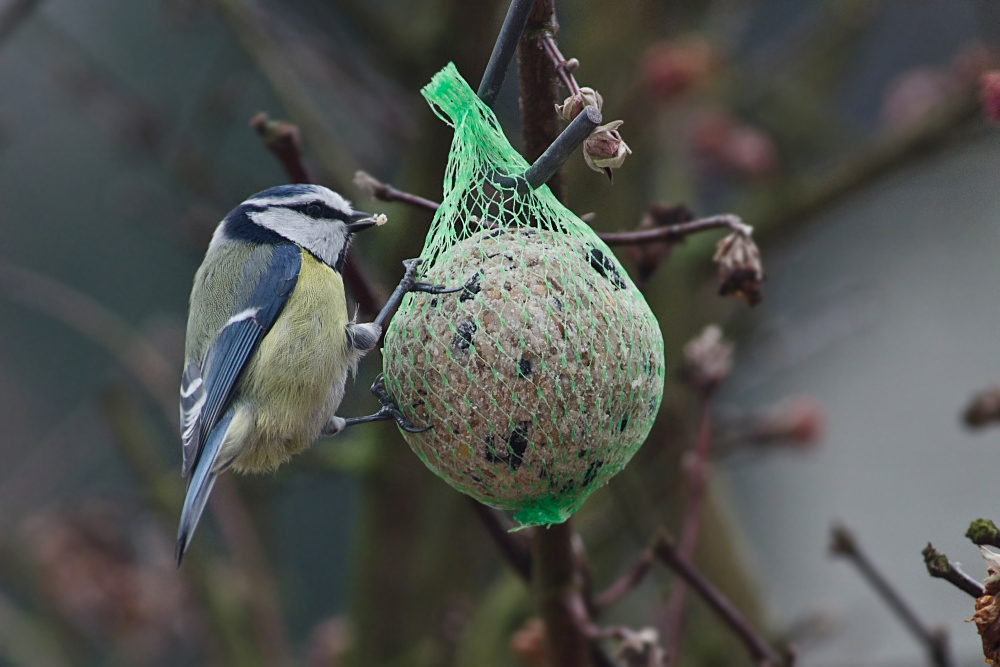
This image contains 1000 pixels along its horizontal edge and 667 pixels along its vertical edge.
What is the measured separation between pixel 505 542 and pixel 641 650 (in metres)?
0.30

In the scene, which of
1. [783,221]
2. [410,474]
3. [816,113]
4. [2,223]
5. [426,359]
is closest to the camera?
[426,359]

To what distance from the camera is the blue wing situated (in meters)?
2.00

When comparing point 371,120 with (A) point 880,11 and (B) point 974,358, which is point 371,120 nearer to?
(A) point 880,11

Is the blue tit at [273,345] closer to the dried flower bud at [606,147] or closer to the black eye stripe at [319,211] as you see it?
the black eye stripe at [319,211]

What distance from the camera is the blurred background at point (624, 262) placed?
2.82m

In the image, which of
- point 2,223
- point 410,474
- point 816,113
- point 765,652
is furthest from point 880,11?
point 2,223

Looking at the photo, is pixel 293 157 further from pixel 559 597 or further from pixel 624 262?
pixel 624 262

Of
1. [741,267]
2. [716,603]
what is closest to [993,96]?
[741,267]

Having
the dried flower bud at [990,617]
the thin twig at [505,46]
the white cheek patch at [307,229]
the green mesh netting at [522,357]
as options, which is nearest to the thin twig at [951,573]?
the dried flower bud at [990,617]

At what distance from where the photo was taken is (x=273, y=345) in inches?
80.2

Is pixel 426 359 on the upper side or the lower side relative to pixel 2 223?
upper

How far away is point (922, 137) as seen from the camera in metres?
2.87

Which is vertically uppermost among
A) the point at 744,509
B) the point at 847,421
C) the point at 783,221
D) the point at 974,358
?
the point at 783,221

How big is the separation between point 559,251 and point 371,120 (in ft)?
6.08
